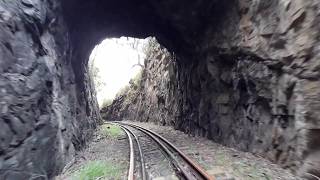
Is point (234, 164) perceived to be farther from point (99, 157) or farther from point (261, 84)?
point (99, 157)

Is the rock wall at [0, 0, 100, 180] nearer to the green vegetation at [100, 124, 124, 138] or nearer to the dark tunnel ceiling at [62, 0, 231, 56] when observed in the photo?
the dark tunnel ceiling at [62, 0, 231, 56]

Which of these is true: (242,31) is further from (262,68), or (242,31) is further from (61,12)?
(61,12)

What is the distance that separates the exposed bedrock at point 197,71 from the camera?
770 centimetres

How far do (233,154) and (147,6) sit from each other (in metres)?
8.59

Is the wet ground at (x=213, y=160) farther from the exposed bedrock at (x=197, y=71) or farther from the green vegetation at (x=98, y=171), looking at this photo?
the exposed bedrock at (x=197, y=71)

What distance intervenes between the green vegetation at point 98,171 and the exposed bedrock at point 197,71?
715 millimetres

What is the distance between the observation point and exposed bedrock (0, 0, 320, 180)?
7699 millimetres

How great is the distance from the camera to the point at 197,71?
659 inches

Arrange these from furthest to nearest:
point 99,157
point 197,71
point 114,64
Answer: point 114,64 < point 197,71 < point 99,157

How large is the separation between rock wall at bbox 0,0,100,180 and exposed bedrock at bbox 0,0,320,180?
0.03m

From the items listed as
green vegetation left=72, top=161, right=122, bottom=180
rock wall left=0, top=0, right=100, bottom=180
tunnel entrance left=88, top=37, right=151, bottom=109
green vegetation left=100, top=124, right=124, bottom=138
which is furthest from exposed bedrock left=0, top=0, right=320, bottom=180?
tunnel entrance left=88, top=37, right=151, bottom=109

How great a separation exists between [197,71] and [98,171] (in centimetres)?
812

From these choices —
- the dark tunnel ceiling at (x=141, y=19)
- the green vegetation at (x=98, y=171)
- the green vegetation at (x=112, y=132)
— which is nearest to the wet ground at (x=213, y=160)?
the green vegetation at (x=98, y=171)

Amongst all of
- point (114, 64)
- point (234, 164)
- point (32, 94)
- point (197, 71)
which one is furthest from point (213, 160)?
point (114, 64)
